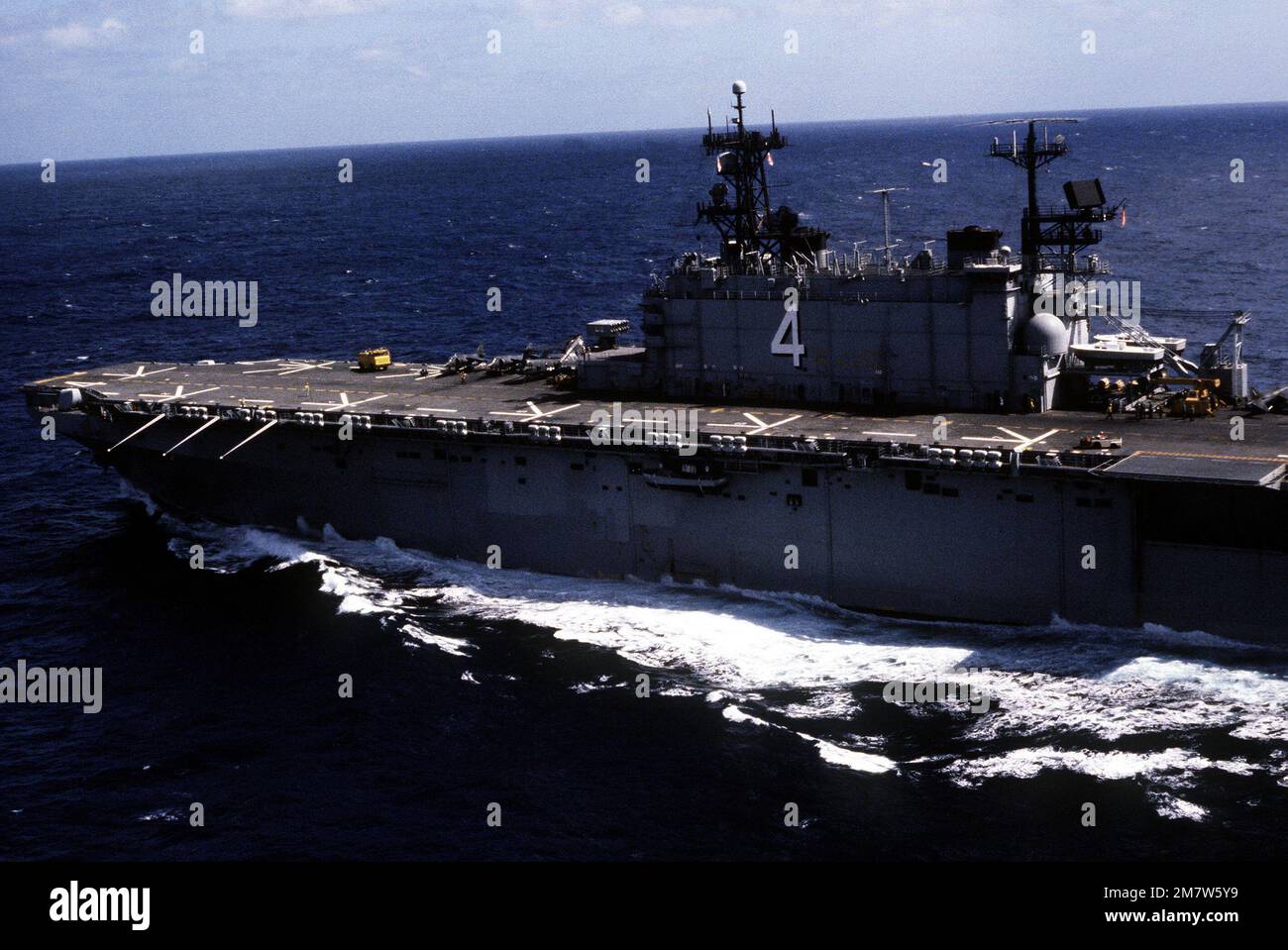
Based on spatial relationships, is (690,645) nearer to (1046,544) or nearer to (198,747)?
(1046,544)

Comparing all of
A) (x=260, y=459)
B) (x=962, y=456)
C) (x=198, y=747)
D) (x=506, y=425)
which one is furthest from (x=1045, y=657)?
(x=260, y=459)

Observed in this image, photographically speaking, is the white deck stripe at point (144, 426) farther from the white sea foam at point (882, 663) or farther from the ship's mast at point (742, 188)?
the ship's mast at point (742, 188)

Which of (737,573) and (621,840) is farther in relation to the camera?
(737,573)

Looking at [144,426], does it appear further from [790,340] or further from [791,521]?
[791,521]

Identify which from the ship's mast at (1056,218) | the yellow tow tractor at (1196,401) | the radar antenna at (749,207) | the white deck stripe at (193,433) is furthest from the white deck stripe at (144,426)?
the yellow tow tractor at (1196,401)

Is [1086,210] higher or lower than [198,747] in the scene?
higher

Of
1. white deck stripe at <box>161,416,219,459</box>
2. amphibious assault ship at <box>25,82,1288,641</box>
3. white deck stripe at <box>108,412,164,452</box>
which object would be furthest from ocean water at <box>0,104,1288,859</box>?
white deck stripe at <box>108,412,164,452</box>
